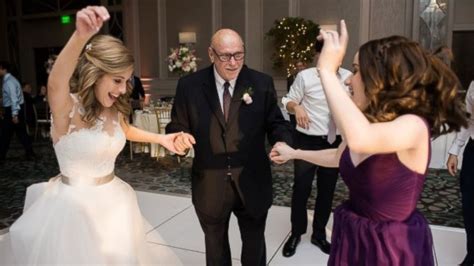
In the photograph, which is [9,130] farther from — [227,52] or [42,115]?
[227,52]

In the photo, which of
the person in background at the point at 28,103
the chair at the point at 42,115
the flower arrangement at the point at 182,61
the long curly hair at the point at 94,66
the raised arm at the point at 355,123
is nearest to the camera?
the raised arm at the point at 355,123

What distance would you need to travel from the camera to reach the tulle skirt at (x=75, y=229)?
6.22ft

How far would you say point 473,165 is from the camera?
2.90 m

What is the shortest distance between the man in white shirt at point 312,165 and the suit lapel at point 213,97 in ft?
3.39

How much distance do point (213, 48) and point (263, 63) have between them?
8484mm

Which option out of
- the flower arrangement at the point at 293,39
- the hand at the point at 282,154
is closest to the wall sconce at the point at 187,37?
the flower arrangement at the point at 293,39

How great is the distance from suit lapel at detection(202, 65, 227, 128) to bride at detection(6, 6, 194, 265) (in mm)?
510

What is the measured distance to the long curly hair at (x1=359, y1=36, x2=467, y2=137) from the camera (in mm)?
1358

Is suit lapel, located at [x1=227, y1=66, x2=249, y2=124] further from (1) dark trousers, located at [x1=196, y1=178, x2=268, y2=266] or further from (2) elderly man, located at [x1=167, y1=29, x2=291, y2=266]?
(1) dark trousers, located at [x1=196, y1=178, x2=268, y2=266]

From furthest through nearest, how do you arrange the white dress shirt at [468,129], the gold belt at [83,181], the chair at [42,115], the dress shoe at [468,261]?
the chair at [42,115] → the dress shoe at [468,261] → the white dress shirt at [468,129] → the gold belt at [83,181]

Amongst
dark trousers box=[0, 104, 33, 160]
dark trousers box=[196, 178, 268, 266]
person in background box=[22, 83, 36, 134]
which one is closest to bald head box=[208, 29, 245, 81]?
dark trousers box=[196, 178, 268, 266]

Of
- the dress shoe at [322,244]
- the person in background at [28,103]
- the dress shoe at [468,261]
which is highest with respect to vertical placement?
the person in background at [28,103]

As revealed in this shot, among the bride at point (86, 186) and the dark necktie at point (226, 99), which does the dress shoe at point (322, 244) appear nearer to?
the dark necktie at point (226, 99)

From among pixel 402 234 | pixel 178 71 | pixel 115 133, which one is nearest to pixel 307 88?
pixel 115 133
